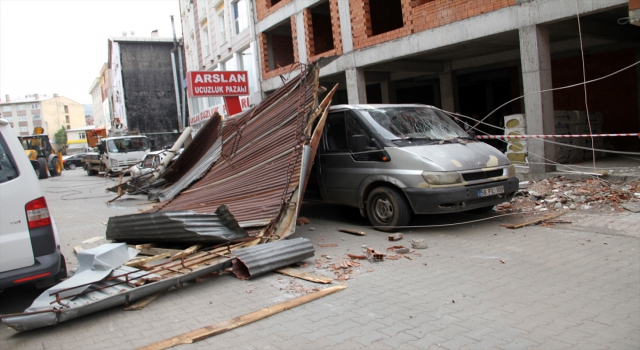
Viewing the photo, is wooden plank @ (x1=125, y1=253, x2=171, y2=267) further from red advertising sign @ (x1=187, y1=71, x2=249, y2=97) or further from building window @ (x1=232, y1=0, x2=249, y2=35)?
building window @ (x1=232, y1=0, x2=249, y2=35)

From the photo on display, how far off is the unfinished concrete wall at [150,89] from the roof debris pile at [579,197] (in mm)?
37993

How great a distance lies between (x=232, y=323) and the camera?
390cm

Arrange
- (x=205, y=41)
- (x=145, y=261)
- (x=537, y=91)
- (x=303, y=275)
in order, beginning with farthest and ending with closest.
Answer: (x=205, y=41)
(x=537, y=91)
(x=145, y=261)
(x=303, y=275)

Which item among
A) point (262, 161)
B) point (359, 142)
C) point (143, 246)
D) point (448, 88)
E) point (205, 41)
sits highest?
point (205, 41)

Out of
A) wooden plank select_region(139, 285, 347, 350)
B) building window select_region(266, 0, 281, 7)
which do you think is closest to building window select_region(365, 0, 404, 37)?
building window select_region(266, 0, 281, 7)

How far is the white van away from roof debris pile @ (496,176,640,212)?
6809mm

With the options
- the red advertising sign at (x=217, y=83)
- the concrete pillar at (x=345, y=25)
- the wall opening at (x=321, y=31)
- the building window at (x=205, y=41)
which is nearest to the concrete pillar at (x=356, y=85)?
the concrete pillar at (x=345, y=25)

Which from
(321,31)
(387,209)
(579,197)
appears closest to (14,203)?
(387,209)

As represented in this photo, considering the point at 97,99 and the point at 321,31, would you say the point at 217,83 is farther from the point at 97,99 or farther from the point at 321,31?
the point at 97,99

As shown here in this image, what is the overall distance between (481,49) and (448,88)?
255 cm

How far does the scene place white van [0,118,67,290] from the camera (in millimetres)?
4227

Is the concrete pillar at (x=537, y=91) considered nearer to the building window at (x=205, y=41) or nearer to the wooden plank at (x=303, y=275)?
the wooden plank at (x=303, y=275)

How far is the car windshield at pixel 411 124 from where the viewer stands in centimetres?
728

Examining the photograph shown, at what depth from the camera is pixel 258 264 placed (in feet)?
16.7
